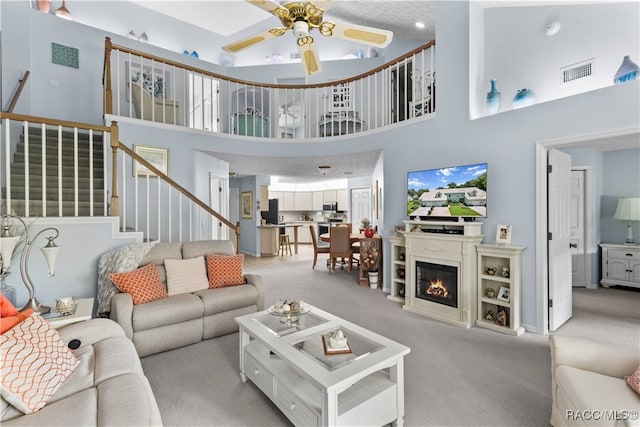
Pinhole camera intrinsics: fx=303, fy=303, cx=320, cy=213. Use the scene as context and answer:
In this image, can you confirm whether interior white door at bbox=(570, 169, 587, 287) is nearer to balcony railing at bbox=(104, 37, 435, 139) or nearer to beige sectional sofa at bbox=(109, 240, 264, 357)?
balcony railing at bbox=(104, 37, 435, 139)

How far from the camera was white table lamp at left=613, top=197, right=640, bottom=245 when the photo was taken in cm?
440

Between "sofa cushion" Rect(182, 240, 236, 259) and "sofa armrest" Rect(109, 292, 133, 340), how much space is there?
0.84 m

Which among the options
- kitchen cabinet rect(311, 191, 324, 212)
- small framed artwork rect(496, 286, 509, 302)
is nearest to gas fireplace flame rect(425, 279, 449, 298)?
small framed artwork rect(496, 286, 509, 302)

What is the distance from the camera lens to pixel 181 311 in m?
2.82

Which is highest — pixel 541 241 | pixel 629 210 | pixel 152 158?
pixel 152 158

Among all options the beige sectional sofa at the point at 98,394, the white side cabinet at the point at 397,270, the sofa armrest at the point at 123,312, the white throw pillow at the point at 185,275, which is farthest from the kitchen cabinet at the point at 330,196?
the beige sectional sofa at the point at 98,394

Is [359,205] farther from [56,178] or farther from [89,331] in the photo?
[89,331]

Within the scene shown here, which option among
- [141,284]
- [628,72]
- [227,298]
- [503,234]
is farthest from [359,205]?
[141,284]

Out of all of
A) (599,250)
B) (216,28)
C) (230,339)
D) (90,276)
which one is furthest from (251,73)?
(599,250)

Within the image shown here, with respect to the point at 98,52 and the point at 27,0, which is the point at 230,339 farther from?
the point at 27,0

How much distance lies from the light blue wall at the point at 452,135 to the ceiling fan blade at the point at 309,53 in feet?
6.18

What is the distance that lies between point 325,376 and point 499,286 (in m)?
2.79

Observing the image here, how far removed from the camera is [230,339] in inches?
120

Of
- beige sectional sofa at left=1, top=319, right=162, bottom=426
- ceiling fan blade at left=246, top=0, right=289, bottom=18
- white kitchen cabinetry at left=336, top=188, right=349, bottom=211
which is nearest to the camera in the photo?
beige sectional sofa at left=1, top=319, right=162, bottom=426
